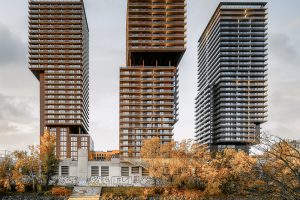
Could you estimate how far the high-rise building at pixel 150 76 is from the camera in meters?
118

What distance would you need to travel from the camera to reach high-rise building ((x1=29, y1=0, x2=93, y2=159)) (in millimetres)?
141250

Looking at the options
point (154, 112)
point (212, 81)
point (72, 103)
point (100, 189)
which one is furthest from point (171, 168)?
point (212, 81)

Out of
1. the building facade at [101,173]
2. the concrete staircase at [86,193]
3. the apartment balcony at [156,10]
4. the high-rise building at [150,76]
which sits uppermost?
the apartment balcony at [156,10]

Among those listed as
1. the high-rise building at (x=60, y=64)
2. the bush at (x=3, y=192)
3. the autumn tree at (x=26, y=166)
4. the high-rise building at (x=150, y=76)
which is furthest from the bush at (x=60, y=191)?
the high-rise building at (x=60, y=64)

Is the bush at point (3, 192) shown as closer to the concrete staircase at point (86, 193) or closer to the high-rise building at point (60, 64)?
the concrete staircase at point (86, 193)

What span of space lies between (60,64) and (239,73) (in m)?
85.4

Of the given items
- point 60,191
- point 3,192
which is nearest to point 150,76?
point 60,191

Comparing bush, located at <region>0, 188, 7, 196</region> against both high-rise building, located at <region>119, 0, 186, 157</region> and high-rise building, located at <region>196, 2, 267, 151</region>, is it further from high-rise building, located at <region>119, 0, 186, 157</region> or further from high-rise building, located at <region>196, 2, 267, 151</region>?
high-rise building, located at <region>196, 2, 267, 151</region>

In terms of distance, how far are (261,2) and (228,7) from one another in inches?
629

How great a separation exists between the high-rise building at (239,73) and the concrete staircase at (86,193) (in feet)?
389

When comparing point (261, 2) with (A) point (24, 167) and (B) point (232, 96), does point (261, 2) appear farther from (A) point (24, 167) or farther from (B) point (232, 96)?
(A) point (24, 167)

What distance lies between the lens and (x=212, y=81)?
17550cm

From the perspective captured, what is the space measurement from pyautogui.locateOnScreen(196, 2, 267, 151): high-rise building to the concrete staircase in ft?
389

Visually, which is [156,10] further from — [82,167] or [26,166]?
[26,166]
